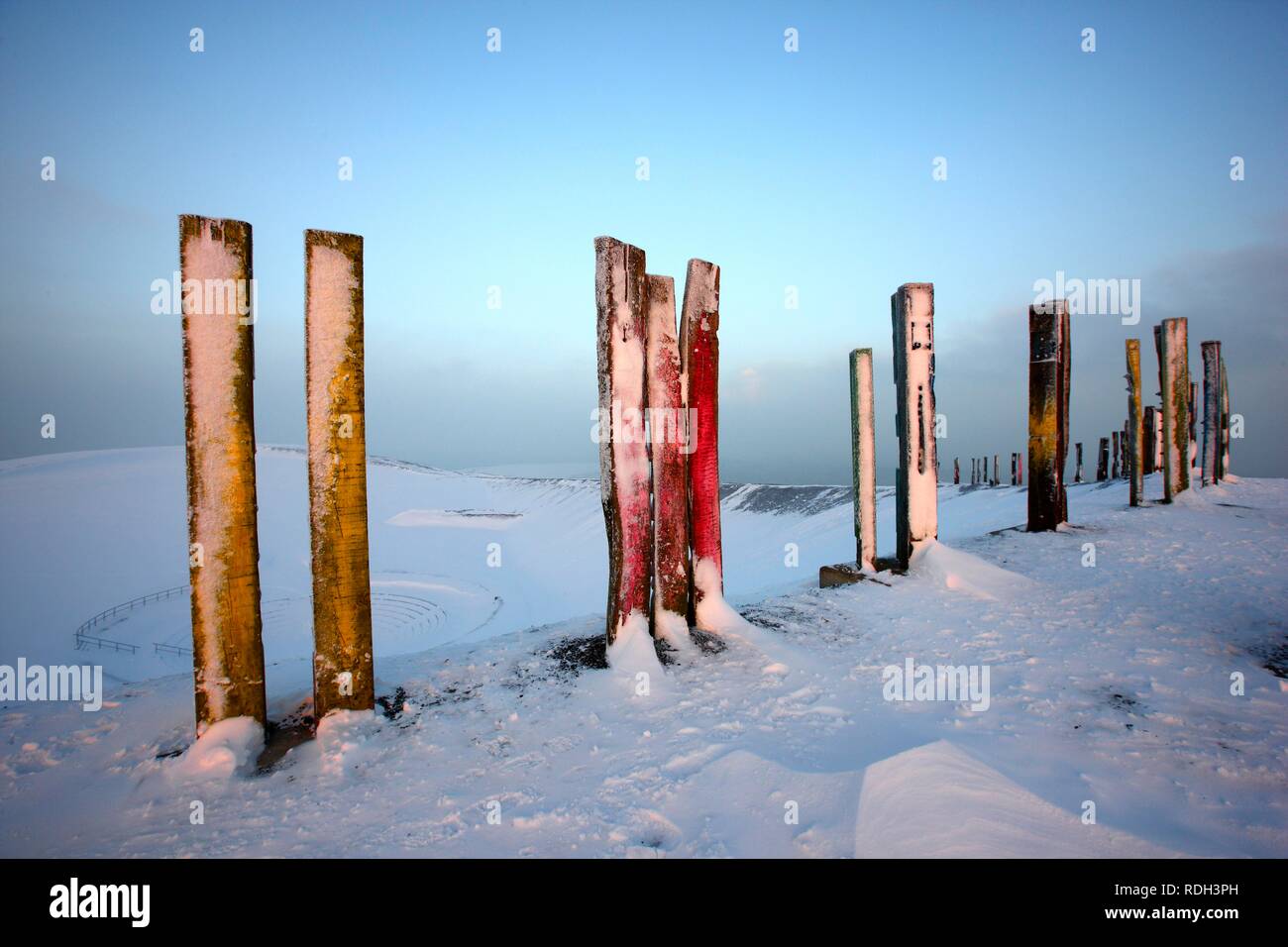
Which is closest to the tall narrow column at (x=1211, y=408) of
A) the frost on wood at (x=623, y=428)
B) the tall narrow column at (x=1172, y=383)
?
the tall narrow column at (x=1172, y=383)

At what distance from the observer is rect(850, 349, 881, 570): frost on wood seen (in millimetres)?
8117

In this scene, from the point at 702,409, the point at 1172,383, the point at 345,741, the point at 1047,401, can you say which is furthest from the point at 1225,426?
the point at 345,741

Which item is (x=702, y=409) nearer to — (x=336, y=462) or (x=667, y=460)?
(x=667, y=460)

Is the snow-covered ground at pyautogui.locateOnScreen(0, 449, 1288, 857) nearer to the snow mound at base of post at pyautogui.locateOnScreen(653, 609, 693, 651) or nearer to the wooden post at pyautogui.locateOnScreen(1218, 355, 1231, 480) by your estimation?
the snow mound at base of post at pyautogui.locateOnScreen(653, 609, 693, 651)

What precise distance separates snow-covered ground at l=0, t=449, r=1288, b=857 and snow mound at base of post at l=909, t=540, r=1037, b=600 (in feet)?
0.12

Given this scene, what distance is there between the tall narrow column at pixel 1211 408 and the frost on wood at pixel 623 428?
17.1 m

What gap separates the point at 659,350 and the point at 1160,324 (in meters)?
13.0

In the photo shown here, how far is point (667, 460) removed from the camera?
5.48 metres

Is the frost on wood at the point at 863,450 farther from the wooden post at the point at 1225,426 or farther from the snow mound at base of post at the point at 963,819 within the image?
the wooden post at the point at 1225,426

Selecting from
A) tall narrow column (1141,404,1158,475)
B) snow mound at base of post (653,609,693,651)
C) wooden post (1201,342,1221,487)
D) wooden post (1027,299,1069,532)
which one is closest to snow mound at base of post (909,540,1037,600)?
wooden post (1027,299,1069,532)
